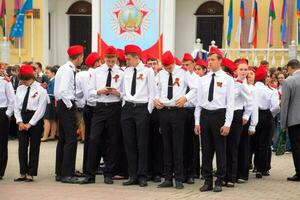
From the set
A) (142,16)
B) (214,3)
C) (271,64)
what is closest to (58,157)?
(271,64)

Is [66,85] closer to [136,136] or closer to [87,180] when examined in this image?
[136,136]

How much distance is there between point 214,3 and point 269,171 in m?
14.6

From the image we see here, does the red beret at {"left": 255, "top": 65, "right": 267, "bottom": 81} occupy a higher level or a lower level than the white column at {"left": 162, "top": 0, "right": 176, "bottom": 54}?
lower

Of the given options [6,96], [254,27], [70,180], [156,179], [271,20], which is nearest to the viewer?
[70,180]

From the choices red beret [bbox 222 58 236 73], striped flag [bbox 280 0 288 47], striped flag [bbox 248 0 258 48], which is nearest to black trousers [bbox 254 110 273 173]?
red beret [bbox 222 58 236 73]

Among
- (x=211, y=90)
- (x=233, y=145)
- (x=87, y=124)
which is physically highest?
(x=211, y=90)

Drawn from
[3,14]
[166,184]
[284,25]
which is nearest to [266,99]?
[166,184]

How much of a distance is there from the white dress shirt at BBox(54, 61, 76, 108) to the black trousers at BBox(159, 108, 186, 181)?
156cm

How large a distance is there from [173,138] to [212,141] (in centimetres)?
65

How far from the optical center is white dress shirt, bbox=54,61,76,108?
1105cm

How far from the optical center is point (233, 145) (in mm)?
10883

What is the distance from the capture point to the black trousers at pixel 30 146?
11.2 metres

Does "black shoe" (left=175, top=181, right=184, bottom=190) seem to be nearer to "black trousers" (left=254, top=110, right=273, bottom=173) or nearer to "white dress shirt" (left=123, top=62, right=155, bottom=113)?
"white dress shirt" (left=123, top=62, right=155, bottom=113)

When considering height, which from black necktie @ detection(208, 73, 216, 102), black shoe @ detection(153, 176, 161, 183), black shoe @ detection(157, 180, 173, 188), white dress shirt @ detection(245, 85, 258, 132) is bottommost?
black shoe @ detection(153, 176, 161, 183)
